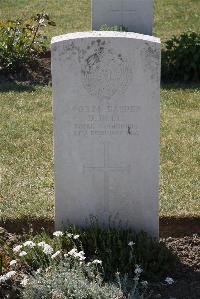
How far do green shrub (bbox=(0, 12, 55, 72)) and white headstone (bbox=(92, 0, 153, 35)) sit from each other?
1047mm

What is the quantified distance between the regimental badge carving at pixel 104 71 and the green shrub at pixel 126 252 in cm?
98

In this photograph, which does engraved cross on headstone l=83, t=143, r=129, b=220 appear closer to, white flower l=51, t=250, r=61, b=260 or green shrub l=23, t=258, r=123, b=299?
white flower l=51, t=250, r=61, b=260

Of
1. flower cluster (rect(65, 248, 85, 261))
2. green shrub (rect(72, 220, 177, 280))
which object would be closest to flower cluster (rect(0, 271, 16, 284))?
flower cluster (rect(65, 248, 85, 261))

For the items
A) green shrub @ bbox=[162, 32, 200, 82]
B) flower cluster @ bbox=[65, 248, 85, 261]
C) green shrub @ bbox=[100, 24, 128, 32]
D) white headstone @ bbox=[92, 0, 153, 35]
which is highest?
white headstone @ bbox=[92, 0, 153, 35]

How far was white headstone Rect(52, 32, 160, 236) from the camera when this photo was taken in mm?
4898

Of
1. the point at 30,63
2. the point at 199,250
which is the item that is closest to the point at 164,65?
the point at 30,63

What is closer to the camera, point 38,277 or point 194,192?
point 38,277

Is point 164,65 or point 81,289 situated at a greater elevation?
point 164,65

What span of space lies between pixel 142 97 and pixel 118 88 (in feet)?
0.58

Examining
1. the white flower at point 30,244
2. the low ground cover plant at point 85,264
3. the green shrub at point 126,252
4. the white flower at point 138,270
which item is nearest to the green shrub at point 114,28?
the low ground cover plant at point 85,264

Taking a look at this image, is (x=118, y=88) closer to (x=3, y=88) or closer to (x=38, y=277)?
(x=38, y=277)

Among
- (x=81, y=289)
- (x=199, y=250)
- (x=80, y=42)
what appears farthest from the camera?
(x=199, y=250)

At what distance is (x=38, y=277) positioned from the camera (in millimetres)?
4379

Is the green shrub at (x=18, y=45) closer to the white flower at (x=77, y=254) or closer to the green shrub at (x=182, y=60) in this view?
the green shrub at (x=182, y=60)
